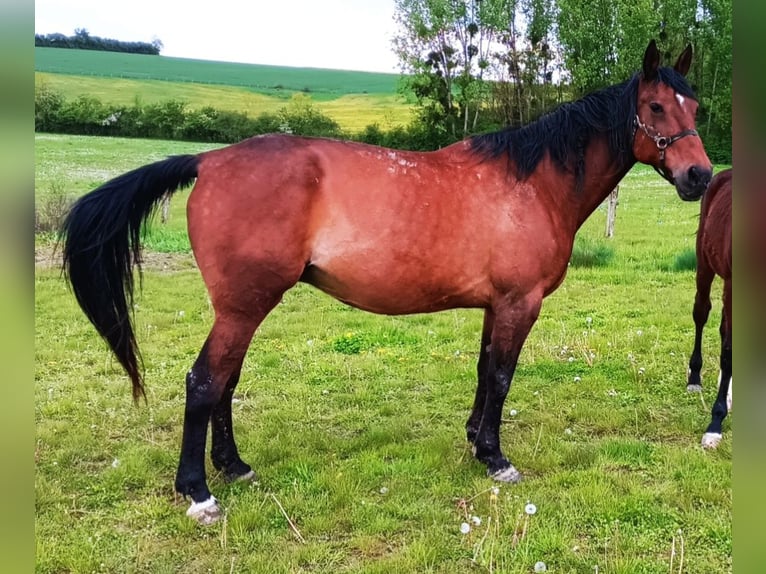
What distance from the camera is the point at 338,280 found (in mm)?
3453

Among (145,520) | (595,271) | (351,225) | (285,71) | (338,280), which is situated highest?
(285,71)

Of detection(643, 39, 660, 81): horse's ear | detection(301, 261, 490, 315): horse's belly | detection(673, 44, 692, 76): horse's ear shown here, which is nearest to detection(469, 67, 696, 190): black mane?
detection(643, 39, 660, 81): horse's ear

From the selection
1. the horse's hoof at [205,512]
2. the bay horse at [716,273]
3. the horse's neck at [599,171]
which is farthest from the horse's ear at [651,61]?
the horse's hoof at [205,512]

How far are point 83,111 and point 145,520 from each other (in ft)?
30.7

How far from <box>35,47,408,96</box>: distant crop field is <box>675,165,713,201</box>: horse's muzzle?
7.50 meters

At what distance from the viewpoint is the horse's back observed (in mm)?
4254

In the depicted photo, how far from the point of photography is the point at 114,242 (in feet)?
10.8

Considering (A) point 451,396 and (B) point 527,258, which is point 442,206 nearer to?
(B) point 527,258

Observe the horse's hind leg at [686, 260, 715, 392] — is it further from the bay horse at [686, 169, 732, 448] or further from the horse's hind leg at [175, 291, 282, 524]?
the horse's hind leg at [175, 291, 282, 524]

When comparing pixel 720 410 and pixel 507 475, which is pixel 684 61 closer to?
pixel 720 410

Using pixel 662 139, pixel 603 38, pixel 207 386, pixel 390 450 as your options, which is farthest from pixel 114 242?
pixel 603 38

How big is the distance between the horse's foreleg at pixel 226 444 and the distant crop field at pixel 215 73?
24.9ft

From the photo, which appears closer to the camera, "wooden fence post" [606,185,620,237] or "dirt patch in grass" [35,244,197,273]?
"dirt patch in grass" [35,244,197,273]
